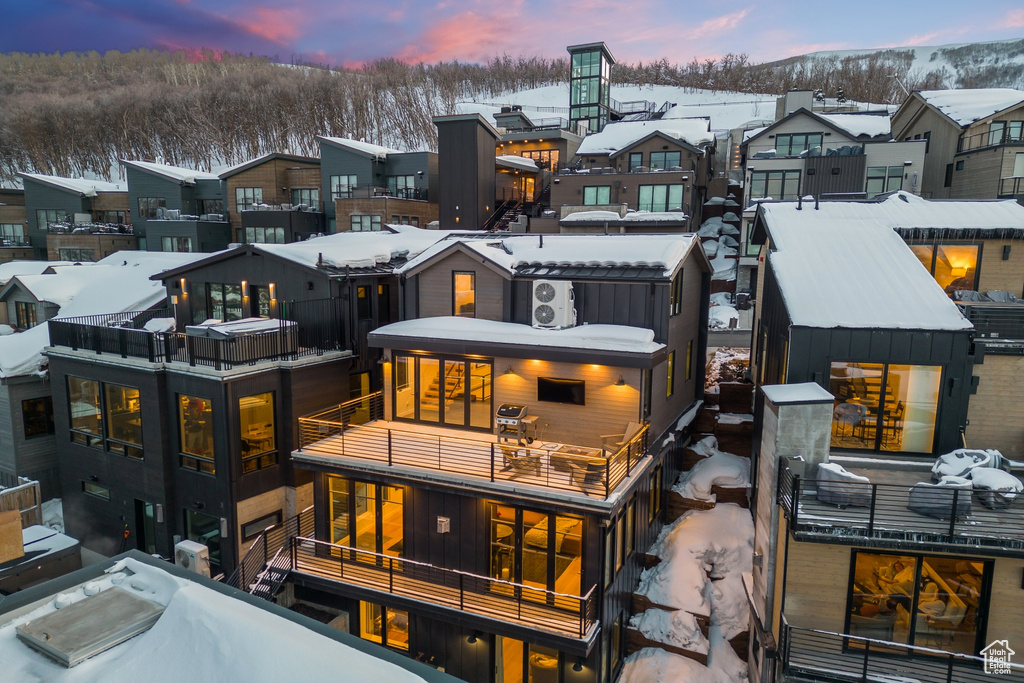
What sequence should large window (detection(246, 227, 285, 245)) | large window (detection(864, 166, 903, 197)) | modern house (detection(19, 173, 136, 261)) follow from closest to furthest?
large window (detection(864, 166, 903, 197)), large window (detection(246, 227, 285, 245)), modern house (detection(19, 173, 136, 261))

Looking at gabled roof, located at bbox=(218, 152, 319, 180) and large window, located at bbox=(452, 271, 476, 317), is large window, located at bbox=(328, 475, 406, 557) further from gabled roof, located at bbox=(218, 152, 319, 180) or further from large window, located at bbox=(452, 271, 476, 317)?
gabled roof, located at bbox=(218, 152, 319, 180)

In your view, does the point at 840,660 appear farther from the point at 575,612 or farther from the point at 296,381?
the point at 296,381

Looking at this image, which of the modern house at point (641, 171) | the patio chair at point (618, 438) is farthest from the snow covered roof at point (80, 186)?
the patio chair at point (618, 438)

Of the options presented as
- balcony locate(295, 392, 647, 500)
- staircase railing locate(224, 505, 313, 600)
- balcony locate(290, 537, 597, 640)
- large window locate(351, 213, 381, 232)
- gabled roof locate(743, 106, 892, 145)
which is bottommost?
staircase railing locate(224, 505, 313, 600)

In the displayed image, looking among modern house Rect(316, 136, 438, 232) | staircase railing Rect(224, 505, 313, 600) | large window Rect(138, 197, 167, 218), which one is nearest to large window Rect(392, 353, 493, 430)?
staircase railing Rect(224, 505, 313, 600)

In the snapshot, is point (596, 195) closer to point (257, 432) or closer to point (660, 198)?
point (660, 198)

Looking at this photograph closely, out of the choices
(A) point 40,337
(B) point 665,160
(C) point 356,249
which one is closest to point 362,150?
(B) point 665,160

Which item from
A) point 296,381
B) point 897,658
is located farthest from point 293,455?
point 897,658
